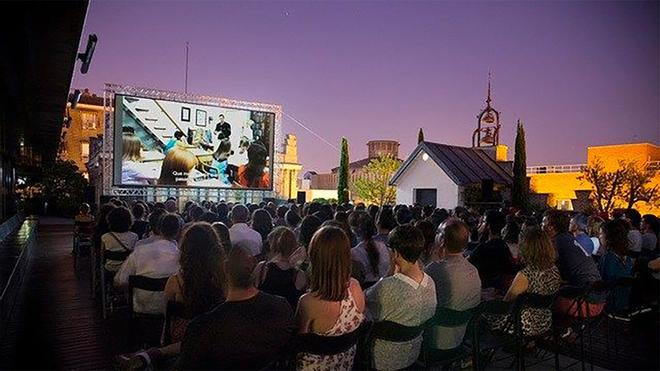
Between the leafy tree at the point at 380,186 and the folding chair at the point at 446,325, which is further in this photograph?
the leafy tree at the point at 380,186

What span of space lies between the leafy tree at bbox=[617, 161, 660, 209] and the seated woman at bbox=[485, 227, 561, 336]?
78.5 feet

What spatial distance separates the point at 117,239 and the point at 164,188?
13.4m

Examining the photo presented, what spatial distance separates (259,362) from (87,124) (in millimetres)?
46385

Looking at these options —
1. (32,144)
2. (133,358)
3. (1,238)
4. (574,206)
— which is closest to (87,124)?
(32,144)

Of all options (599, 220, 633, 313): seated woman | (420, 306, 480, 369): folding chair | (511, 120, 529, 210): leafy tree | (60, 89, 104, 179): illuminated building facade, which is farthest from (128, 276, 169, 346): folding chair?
(60, 89, 104, 179): illuminated building facade

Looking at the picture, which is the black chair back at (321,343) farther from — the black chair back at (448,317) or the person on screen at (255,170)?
the person on screen at (255,170)

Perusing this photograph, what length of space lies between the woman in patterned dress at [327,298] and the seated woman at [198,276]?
2.15ft

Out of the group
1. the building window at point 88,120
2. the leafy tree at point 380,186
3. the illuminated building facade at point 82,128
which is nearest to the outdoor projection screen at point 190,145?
the leafy tree at point 380,186

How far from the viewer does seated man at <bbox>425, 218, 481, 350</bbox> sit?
3064 millimetres

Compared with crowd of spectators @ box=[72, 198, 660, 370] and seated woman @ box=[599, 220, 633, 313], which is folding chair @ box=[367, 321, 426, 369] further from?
seated woman @ box=[599, 220, 633, 313]

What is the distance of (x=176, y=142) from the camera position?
18.0 metres

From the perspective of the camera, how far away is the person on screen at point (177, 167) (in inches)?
693

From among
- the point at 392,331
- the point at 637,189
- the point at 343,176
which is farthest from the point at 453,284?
the point at 637,189

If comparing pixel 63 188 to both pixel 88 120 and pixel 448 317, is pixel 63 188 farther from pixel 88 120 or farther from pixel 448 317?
pixel 448 317
